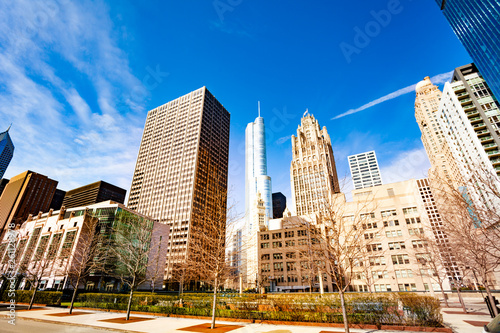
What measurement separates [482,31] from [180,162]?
14392cm

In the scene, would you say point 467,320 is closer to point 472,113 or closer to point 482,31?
point 482,31

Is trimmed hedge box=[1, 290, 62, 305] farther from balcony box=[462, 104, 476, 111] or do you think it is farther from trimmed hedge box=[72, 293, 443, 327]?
balcony box=[462, 104, 476, 111]

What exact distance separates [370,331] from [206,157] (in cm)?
13073

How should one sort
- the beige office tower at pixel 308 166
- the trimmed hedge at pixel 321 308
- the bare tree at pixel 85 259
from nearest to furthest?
the trimmed hedge at pixel 321 308 → the bare tree at pixel 85 259 → the beige office tower at pixel 308 166

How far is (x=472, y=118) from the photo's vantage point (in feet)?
287

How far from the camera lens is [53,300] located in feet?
89.7

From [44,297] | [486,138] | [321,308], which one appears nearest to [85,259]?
[44,297]

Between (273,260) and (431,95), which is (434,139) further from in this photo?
(273,260)

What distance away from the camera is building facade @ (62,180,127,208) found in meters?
179

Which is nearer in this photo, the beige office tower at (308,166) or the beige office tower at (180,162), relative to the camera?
the beige office tower at (180,162)

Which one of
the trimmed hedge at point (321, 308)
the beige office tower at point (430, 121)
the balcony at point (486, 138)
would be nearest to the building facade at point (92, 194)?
the trimmed hedge at point (321, 308)

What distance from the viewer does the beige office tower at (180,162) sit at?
118m

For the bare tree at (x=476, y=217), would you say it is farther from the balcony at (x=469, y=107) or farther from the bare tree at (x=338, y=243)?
the balcony at (x=469, y=107)

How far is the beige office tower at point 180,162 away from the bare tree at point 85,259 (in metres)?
56.1
